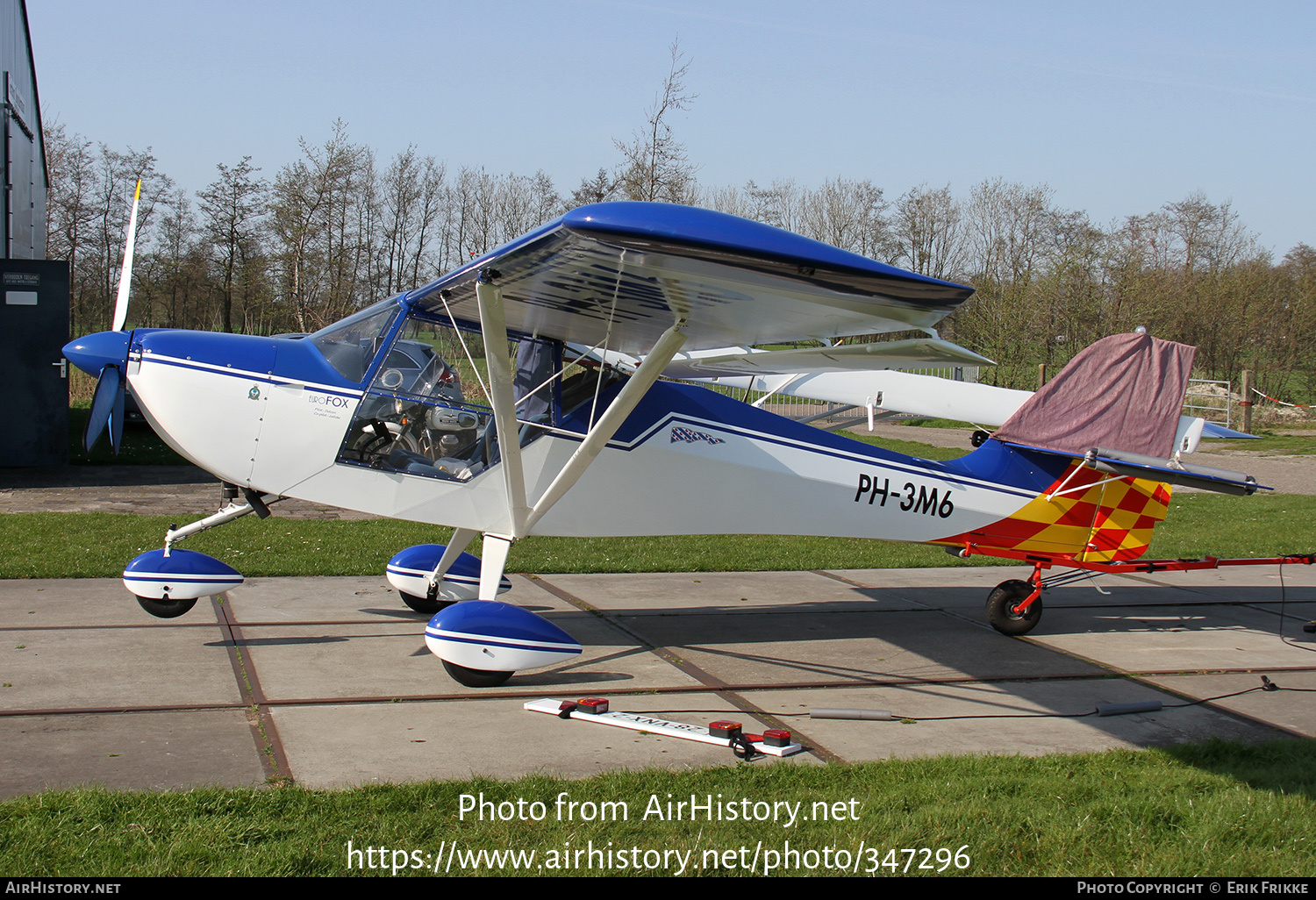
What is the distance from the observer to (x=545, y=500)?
6.00 meters

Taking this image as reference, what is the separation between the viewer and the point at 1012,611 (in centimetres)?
734

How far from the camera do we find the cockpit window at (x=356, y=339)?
5.99 metres

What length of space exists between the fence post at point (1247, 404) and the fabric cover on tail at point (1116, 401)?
74.3 feet

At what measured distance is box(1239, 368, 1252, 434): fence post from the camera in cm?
2719

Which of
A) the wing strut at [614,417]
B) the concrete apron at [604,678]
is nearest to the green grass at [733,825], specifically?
the concrete apron at [604,678]

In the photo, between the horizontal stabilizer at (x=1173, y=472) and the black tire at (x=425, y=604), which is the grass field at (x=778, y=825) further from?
the black tire at (x=425, y=604)

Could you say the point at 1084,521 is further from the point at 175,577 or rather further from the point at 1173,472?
the point at 175,577

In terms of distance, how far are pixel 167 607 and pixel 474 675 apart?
2.30 meters

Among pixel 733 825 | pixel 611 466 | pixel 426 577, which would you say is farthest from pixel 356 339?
pixel 733 825

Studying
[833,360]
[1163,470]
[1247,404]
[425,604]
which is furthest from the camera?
[1247,404]

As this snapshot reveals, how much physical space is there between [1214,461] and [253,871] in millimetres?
22139

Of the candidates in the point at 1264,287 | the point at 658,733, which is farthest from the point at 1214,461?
the point at 658,733

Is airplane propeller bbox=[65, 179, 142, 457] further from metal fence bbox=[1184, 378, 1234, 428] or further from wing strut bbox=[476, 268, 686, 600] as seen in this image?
metal fence bbox=[1184, 378, 1234, 428]

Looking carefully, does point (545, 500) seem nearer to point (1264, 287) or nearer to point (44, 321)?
point (44, 321)
